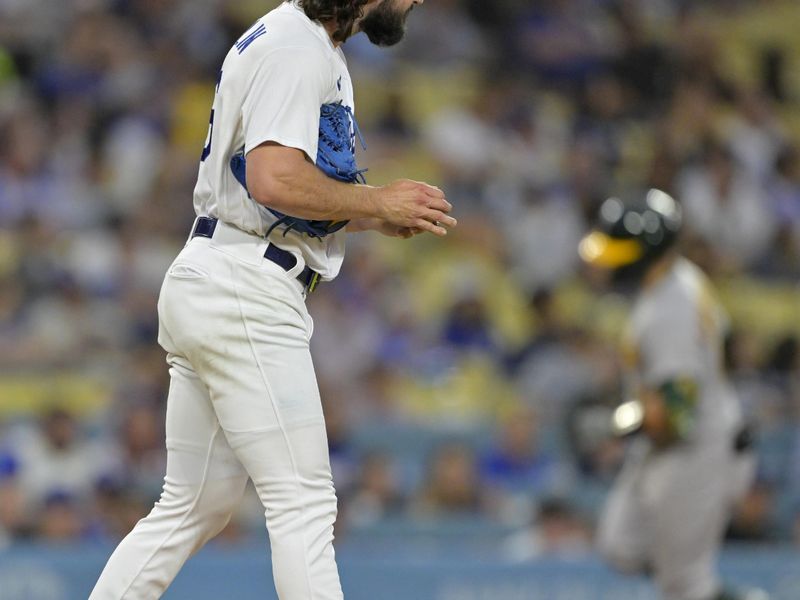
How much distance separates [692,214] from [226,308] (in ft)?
25.9

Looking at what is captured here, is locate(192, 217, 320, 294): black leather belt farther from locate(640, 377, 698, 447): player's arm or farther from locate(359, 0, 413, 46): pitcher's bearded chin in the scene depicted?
locate(640, 377, 698, 447): player's arm

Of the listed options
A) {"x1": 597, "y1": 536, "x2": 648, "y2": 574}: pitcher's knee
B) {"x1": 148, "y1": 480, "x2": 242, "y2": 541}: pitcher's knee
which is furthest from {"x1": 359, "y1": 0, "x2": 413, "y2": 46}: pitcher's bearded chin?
{"x1": 597, "y1": 536, "x2": 648, "y2": 574}: pitcher's knee

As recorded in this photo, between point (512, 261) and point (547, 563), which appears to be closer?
point (547, 563)

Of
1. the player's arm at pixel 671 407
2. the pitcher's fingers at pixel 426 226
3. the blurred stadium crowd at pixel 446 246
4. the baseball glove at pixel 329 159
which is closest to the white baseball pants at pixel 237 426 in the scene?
the baseball glove at pixel 329 159

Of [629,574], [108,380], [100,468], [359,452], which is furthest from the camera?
[108,380]

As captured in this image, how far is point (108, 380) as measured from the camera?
9062 mm

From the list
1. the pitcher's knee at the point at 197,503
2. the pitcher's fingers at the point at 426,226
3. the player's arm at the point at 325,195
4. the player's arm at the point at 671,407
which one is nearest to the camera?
the player's arm at the point at 325,195

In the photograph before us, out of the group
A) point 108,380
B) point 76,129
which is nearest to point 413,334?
point 108,380

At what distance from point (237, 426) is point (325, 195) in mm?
670

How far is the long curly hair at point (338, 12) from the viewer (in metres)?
3.74

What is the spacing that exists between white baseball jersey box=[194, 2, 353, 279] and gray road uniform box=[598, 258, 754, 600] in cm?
265

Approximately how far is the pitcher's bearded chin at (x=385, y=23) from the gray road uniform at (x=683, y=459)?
8.80 ft

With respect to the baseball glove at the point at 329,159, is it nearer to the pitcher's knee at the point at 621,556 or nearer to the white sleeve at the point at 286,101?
the white sleeve at the point at 286,101

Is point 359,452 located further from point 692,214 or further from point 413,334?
point 692,214
